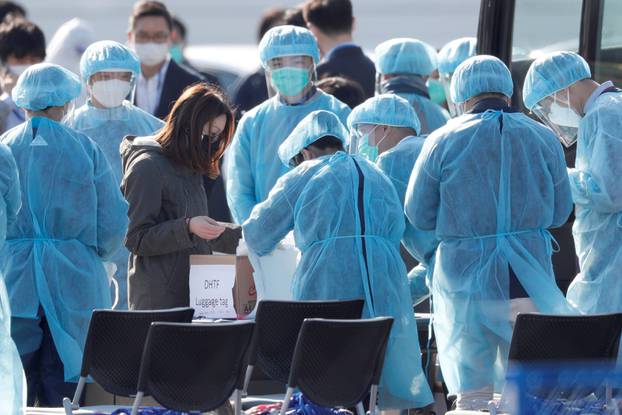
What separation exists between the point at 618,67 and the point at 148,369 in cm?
322

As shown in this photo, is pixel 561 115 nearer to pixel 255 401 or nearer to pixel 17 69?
pixel 255 401

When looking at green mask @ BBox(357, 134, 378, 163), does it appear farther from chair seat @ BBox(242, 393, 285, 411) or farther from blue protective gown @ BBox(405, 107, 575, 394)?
chair seat @ BBox(242, 393, 285, 411)

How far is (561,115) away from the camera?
254 inches

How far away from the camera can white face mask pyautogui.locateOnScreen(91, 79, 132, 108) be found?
752cm

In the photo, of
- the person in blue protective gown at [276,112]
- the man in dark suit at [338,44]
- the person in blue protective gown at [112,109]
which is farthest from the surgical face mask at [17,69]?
the person in blue protective gown at [276,112]

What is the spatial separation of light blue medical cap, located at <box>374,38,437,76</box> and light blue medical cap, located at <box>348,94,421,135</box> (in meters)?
1.44

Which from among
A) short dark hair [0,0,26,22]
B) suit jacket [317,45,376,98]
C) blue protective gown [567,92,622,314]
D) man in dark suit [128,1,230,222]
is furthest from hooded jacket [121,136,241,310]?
short dark hair [0,0,26,22]

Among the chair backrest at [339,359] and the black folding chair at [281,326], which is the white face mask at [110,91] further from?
the chair backrest at [339,359]

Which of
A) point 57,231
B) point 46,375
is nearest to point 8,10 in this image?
point 57,231

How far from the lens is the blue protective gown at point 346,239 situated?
6117 mm

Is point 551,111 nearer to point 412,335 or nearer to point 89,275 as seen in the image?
point 412,335

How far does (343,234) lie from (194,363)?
1.04 m

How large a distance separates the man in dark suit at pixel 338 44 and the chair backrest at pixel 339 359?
360 centimetres

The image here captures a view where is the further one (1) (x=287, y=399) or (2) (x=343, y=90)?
(2) (x=343, y=90)
